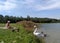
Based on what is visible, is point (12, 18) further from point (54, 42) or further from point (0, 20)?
point (54, 42)

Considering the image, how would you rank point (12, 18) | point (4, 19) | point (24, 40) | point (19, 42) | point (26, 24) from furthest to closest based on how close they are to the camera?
point (12, 18), point (4, 19), point (26, 24), point (24, 40), point (19, 42)

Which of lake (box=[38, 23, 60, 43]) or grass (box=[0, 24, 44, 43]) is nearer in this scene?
grass (box=[0, 24, 44, 43])

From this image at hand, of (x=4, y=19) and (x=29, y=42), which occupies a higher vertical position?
(x=29, y=42)

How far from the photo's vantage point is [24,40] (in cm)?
1023

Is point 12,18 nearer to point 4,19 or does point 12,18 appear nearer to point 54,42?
point 4,19

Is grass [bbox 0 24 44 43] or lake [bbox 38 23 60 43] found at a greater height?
grass [bbox 0 24 44 43]

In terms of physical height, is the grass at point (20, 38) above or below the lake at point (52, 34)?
above

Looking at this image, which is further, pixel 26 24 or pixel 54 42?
pixel 26 24

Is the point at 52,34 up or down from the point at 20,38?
down

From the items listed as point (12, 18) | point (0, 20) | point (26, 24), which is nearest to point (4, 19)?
point (0, 20)

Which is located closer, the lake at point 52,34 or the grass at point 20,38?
the grass at point 20,38

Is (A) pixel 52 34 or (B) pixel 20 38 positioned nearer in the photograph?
(B) pixel 20 38

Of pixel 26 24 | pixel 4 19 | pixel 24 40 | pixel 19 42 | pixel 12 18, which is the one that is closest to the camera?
pixel 19 42

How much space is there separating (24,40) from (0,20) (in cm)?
5201
